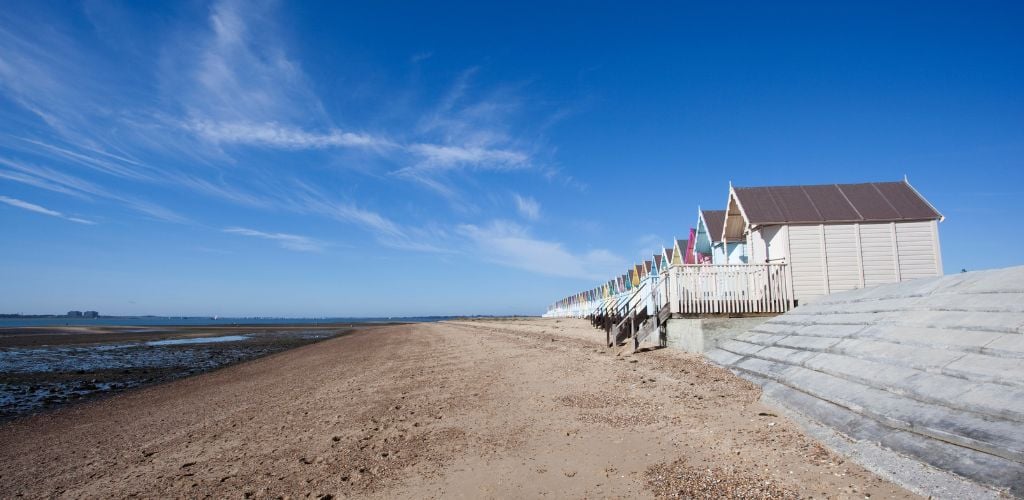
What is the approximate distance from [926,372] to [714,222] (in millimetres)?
18476

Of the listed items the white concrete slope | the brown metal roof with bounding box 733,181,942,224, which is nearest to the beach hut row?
the brown metal roof with bounding box 733,181,942,224

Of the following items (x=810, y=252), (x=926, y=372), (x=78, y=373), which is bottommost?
(x=78, y=373)

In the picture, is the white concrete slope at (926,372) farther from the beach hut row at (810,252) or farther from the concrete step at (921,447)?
the beach hut row at (810,252)

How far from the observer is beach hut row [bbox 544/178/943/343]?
1412 cm

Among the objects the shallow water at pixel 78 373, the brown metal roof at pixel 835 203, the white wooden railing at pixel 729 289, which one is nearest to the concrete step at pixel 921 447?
the white wooden railing at pixel 729 289

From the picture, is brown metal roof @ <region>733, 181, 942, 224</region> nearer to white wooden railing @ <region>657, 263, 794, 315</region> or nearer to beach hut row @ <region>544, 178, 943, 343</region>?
Result: beach hut row @ <region>544, 178, 943, 343</region>

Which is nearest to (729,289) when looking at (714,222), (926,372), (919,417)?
(926,372)

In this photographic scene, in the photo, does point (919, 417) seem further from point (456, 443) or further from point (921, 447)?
point (456, 443)

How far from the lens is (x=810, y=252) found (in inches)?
585

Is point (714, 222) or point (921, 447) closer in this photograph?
point (921, 447)

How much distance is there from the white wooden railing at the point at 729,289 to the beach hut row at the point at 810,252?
0.09 feet

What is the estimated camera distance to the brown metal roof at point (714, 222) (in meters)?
22.3

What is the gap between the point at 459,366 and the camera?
49.4 feet

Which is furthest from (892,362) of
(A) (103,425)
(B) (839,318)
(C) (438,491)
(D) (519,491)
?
(A) (103,425)
